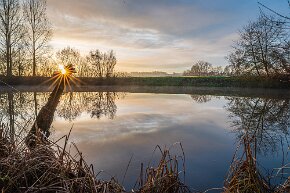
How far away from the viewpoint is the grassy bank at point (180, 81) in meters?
30.3

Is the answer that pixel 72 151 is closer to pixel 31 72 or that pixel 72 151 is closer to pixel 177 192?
pixel 177 192

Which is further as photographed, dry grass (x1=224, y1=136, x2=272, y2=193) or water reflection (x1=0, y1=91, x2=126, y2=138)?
water reflection (x1=0, y1=91, x2=126, y2=138)

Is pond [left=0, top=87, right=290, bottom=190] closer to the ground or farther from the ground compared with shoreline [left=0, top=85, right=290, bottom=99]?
closer to the ground

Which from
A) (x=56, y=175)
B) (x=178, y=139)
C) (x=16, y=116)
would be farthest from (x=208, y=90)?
(x=56, y=175)

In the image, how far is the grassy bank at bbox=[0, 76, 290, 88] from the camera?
30.3 metres

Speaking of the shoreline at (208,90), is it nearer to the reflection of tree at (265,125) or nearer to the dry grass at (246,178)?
the reflection of tree at (265,125)

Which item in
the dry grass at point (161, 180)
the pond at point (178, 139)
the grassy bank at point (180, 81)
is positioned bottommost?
the pond at point (178, 139)

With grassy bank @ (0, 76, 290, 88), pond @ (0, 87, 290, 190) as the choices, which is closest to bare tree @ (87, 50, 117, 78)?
grassy bank @ (0, 76, 290, 88)

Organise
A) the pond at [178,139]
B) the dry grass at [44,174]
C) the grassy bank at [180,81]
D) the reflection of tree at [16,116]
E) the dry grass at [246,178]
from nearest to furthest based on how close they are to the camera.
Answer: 1. the dry grass at [44,174]
2. the dry grass at [246,178]
3. the pond at [178,139]
4. the reflection of tree at [16,116]
5. the grassy bank at [180,81]

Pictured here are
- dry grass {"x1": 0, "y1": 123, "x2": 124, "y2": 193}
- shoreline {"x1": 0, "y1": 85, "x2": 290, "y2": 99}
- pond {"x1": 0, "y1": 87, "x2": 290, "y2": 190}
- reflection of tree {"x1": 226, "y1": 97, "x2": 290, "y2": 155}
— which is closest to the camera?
dry grass {"x1": 0, "y1": 123, "x2": 124, "y2": 193}

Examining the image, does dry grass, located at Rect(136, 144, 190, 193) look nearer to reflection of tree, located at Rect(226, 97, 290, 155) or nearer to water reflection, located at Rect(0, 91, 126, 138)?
water reflection, located at Rect(0, 91, 126, 138)

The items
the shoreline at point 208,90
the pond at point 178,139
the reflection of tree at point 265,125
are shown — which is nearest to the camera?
the pond at point 178,139

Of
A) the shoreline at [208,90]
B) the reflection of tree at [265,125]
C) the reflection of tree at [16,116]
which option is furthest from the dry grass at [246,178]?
the shoreline at [208,90]

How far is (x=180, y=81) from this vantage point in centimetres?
4053
